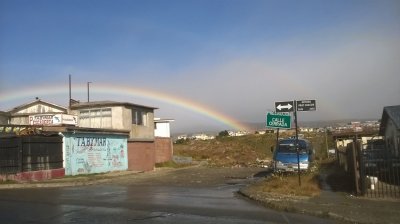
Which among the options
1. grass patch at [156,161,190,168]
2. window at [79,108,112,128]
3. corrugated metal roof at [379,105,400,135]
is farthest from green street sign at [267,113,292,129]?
grass patch at [156,161,190,168]

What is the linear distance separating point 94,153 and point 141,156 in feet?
23.0

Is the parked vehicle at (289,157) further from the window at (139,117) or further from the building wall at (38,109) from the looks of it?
the building wall at (38,109)

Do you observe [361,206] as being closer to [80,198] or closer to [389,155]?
[389,155]

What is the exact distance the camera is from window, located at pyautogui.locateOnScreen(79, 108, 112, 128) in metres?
38.8

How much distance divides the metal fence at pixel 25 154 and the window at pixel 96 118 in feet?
34.9

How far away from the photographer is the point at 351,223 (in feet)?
36.7

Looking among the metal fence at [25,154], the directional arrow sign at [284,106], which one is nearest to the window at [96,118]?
the metal fence at [25,154]

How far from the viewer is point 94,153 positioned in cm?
3284

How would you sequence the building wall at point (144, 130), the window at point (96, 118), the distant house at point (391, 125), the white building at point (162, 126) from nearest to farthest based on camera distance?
the distant house at point (391, 125), the window at point (96, 118), the building wall at point (144, 130), the white building at point (162, 126)

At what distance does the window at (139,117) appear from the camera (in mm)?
40588

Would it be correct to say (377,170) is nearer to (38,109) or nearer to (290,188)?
(290,188)

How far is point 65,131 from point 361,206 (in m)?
20.5

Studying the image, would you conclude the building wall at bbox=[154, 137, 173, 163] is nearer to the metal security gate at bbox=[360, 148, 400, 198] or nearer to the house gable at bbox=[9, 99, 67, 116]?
the house gable at bbox=[9, 99, 67, 116]

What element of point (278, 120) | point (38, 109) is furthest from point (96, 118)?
point (278, 120)
